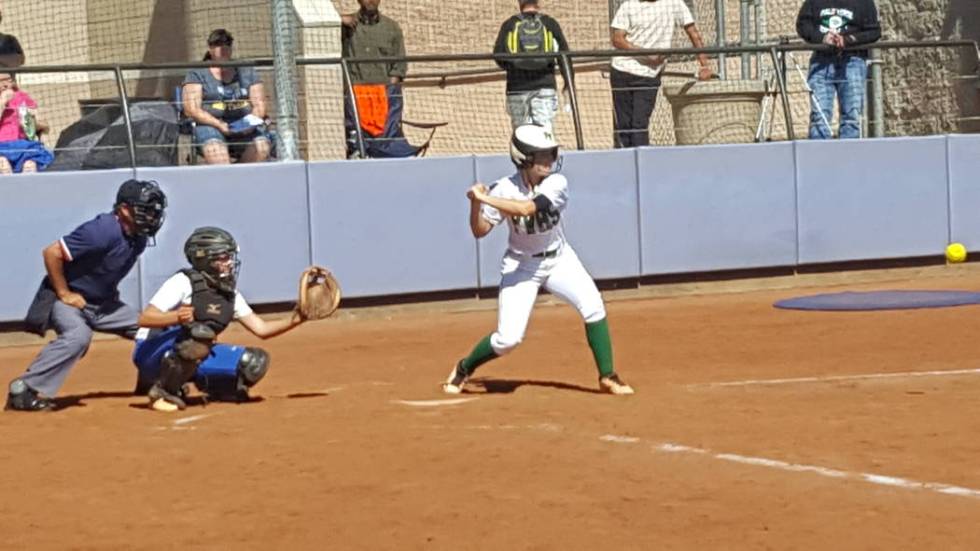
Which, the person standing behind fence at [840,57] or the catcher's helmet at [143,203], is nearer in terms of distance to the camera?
the catcher's helmet at [143,203]

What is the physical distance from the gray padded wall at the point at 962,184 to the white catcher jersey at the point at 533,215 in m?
9.16

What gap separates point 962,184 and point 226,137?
7917 millimetres

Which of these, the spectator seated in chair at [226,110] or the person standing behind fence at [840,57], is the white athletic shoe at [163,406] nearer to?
the spectator seated in chair at [226,110]

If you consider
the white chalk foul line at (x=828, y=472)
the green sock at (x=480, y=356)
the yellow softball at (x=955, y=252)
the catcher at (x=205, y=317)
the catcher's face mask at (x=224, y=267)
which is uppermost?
the catcher's face mask at (x=224, y=267)

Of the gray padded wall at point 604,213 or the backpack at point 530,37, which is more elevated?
the backpack at point 530,37

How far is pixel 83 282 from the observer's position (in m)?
10.8

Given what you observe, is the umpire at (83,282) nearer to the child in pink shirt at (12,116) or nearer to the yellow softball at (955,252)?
the child in pink shirt at (12,116)

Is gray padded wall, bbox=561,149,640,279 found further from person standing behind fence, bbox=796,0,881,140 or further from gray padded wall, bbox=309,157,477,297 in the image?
person standing behind fence, bbox=796,0,881,140

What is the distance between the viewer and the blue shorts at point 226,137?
1620 centimetres

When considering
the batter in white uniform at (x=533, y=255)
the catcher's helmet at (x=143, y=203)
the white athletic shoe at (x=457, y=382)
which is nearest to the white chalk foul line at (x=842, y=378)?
the batter in white uniform at (x=533, y=255)

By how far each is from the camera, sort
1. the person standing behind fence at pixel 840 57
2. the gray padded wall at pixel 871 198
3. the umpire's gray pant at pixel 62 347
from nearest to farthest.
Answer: the umpire's gray pant at pixel 62 347, the person standing behind fence at pixel 840 57, the gray padded wall at pixel 871 198

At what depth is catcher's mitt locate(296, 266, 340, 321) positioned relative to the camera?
1038 cm

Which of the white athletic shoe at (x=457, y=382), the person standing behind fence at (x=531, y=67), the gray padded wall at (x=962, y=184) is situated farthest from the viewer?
the gray padded wall at (x=962, y=184)

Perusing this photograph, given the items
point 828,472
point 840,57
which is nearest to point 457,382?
point 828,472
